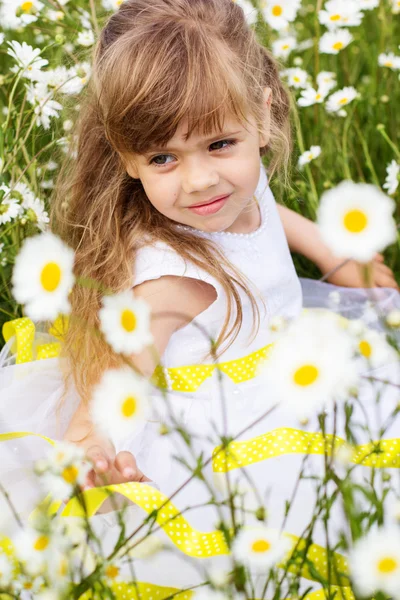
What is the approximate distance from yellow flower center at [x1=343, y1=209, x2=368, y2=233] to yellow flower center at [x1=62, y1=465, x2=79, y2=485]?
0.25 m

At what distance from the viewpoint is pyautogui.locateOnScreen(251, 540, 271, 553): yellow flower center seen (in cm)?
54

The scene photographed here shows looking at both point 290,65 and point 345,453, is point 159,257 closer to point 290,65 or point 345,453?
point 345,453

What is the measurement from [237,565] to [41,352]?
69 centimetres

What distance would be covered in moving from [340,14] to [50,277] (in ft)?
3.94

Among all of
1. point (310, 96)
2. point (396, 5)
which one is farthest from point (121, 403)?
point (396, 5)

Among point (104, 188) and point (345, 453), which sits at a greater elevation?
point (104, 188)

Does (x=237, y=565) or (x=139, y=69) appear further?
(x=139, y=69)

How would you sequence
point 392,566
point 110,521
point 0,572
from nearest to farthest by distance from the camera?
point 392,566, point 0,572, point 110,521

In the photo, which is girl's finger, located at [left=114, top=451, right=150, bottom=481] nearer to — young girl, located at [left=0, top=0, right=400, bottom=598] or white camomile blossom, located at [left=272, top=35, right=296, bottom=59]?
young girl, located at [left=0, top=0, right=400, bottom=598]

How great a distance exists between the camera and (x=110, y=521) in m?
0.87

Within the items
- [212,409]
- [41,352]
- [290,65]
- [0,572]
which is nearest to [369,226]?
[0,572]

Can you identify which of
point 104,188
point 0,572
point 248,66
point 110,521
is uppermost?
point 248,66

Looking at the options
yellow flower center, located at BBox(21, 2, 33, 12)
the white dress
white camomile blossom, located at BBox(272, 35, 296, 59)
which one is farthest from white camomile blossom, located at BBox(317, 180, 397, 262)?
white camomile blossom, located at BBox(272, 35, 296, 59)

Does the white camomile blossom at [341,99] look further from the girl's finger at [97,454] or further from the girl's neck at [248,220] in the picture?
the girl's finger at [97,454]
